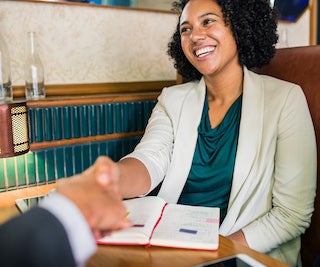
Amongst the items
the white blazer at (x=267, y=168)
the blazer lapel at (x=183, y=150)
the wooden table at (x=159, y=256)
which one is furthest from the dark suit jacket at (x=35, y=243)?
the blazer lapel at (x=183, y=150)

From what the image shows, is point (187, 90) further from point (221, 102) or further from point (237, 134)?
point (237, 134)

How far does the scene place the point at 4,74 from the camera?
1.54 m

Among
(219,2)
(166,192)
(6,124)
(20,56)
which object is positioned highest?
(219,2)

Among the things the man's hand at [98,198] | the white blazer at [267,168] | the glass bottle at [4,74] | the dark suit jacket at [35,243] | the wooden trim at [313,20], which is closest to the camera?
the dark suit jacket at [35,243]

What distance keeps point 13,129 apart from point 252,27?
3.19ft

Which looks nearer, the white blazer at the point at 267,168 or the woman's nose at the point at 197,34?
the white blazer at the point at 267,168

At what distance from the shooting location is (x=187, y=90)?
5.20ft

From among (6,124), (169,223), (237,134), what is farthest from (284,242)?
(6,124)

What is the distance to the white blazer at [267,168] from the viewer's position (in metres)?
1.28

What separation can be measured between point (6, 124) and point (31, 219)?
2.94ft

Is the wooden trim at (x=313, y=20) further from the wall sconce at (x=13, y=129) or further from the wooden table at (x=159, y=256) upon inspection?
the wooden table at (x=159, y=256)

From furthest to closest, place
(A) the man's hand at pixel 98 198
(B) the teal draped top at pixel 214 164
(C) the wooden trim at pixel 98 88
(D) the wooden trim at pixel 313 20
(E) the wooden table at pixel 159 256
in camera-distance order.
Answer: (D) the wooden trim at pixel 313 20 < (C) the wooden trim at pixel 98 88 < (B) the teal draped top at pixel 214 164 < (E) the wooden table at pixel 159 256 < (A) the man's hand at pixel 98 198

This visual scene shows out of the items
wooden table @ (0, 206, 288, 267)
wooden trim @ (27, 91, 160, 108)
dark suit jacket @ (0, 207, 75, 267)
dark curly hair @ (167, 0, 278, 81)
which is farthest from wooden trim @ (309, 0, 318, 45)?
dark suit jacket @ (0, 207, 75, 267)

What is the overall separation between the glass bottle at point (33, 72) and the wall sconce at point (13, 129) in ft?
0.90
